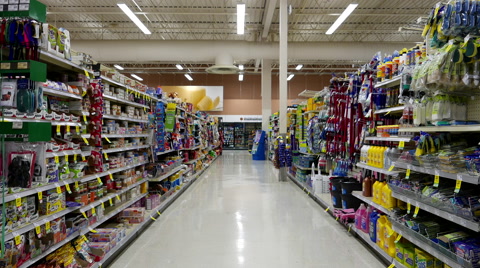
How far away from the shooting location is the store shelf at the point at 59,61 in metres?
2.70

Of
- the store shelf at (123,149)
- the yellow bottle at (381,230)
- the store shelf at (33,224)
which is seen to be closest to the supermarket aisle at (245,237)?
the yellow bottle at (381,230)

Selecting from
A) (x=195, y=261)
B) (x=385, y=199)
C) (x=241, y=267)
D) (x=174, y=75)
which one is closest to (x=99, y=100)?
(x=195, y=261)

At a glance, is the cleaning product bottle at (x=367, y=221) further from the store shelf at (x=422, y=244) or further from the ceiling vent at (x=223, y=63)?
the ceiling vent at (x=223, y=63)

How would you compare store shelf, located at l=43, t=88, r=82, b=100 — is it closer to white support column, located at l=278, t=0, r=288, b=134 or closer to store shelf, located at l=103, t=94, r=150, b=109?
store shelf, located at l=103, t=94, r=150, b=109

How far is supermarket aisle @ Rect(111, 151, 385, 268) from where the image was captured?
3.74m

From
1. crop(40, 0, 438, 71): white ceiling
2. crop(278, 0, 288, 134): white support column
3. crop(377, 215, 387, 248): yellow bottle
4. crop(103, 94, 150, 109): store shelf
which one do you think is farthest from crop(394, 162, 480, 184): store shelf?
crop(40, 0, 438, 71): white ceiling

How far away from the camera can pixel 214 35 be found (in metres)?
17.1

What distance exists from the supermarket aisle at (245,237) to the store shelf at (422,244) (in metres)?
0.62

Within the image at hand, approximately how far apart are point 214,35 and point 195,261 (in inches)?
584

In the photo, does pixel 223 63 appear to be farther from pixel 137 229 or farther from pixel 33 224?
pixel 33 224

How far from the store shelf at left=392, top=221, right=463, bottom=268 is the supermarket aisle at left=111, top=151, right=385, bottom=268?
2.03ft

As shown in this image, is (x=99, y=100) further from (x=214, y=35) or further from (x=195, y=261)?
(x=214, y=35)

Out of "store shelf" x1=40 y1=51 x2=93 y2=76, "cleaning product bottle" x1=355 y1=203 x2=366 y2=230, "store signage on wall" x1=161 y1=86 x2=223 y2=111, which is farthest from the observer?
"store signage on wall" x1=161 y1=86 x2=223 y2=111

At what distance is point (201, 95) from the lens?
24859mm
